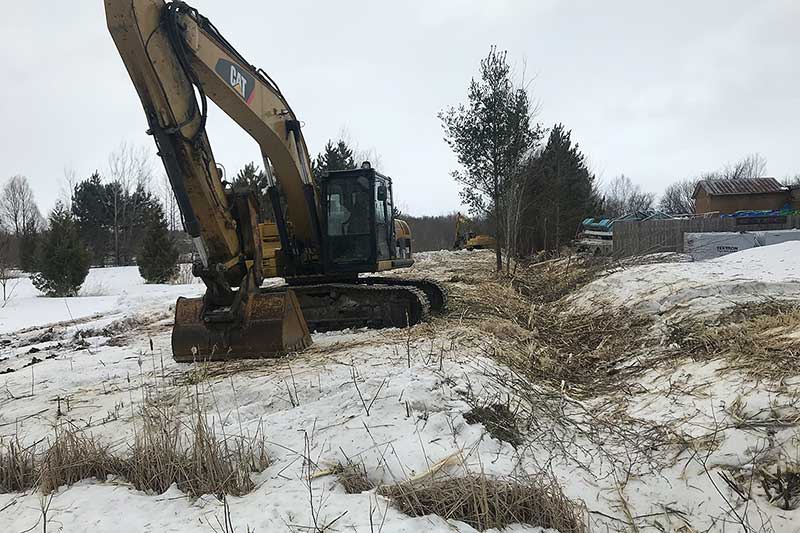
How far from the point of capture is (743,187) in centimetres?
3862

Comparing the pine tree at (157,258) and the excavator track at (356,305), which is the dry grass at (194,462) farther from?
the pine tree at (157,258)

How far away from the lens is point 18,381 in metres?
6.05

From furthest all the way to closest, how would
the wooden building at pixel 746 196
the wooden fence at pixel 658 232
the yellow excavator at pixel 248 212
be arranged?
the wooden building at pixel 746 196
the wooden fence at pixel 658 232
the yellow excavator at pixel 248 212

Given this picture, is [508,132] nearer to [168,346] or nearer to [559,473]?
[168,346]

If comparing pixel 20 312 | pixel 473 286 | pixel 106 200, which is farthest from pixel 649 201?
pixel 20 312

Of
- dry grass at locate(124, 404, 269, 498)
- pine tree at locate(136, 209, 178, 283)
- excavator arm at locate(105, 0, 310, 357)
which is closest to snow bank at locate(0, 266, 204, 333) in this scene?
pine tree at locate(136, 209, 178, 283)

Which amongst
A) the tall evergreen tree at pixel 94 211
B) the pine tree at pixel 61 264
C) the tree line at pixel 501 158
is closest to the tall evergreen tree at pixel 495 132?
the tree line at pixel 501 158

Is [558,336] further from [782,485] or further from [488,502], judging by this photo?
[488,502]

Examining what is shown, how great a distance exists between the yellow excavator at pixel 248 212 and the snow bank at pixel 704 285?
3158 millimetres

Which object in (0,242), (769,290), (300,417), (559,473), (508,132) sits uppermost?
(508,132)

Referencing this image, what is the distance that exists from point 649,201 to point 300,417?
3202 inches

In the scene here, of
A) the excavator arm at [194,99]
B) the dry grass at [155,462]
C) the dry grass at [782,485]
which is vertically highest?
the excavator arm at [194,99]

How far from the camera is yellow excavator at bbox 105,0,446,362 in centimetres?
534

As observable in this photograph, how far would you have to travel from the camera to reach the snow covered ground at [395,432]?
2811 mm
